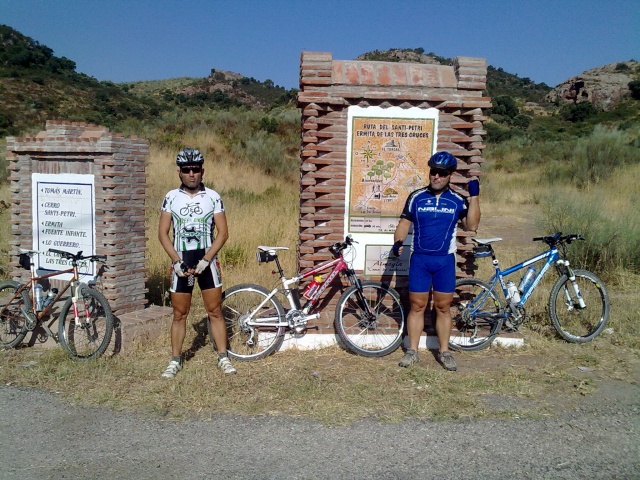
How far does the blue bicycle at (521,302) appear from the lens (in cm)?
637

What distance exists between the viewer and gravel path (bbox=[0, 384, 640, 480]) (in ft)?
12.7

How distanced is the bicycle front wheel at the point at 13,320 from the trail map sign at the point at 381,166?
366 cm

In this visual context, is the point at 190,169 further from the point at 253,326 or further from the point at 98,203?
the point at 253,326

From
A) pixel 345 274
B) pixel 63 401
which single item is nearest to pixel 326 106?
pixel 345 274

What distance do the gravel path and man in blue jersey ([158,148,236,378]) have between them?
1086 millimetres

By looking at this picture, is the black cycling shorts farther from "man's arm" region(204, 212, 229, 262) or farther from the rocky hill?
the rocky hill

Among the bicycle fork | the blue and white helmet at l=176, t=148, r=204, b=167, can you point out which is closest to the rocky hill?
the bicycle fork

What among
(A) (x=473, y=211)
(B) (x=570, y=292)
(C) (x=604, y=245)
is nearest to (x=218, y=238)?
(A) (x=473, y=211)

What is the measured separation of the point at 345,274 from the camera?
6328 millimetres

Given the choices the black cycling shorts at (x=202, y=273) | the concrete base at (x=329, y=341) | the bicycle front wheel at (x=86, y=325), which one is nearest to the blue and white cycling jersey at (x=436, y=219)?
the concrete base at (x=329, y=341)

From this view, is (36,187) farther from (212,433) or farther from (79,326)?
(212,433)

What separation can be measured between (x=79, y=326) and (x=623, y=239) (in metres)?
8.54

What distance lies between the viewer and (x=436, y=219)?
5.70m

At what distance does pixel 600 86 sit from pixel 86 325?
188 ft
